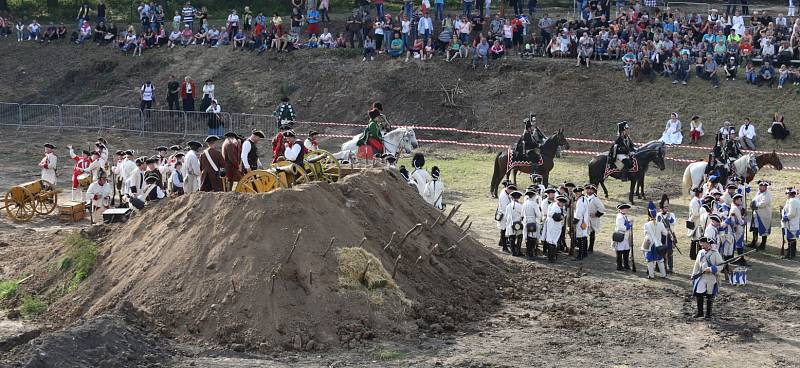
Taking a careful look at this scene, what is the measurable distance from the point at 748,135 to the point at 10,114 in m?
24.3

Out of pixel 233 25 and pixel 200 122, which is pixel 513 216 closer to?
pixel 200 122

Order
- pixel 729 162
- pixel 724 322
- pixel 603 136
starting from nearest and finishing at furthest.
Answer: pixel 724 322
pixel 729 162
pixel 603 136

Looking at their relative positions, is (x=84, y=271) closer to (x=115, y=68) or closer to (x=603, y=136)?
(x=603, y=136)

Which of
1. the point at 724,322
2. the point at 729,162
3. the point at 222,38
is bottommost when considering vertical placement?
the point at 724,322

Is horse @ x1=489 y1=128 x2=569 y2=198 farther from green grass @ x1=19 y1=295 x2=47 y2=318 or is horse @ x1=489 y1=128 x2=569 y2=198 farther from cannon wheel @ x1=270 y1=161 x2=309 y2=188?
green grass @ x1=19 y1=295 x2=47 y2=318

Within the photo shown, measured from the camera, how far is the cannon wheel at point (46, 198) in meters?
27.5

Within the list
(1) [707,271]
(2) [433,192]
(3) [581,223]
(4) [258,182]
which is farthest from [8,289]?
(1) [707,271]

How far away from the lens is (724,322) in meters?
19.3

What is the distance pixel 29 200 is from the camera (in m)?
27.2

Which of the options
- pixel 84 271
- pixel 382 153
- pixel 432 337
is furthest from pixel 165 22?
pixel 432 337

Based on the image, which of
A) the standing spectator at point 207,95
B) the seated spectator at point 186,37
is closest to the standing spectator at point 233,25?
the seated spectator at point 186,37

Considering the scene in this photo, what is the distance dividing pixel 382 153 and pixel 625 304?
10.1m

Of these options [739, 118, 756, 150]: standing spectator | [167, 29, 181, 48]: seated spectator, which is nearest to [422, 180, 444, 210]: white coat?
[739, 118, 756, 150]: standing spectator

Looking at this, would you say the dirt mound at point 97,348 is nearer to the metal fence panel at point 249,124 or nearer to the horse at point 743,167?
the horse at point 743,167
